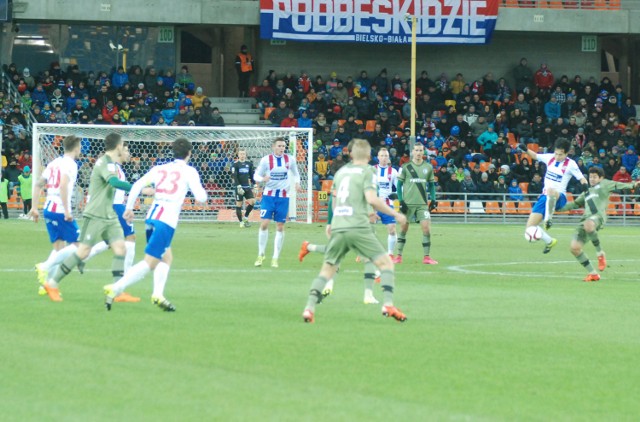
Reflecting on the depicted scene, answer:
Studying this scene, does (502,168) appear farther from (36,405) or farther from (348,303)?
(36,405)

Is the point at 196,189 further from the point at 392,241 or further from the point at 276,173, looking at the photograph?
the point at 392,241

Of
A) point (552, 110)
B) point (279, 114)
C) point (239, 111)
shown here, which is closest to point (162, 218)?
point (279, 114)

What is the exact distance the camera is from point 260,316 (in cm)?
1336

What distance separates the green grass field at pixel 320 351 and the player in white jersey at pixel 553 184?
2.65m

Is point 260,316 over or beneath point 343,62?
beneath

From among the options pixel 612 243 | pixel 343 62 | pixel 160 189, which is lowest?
pixel 612 243

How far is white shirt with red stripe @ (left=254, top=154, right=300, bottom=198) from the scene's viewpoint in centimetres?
2148

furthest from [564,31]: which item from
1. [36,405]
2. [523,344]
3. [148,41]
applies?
[36,405]

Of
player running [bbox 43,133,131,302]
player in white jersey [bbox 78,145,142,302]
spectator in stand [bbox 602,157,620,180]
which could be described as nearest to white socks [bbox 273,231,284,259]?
player in white jersey [bbox 78,145,142,302]

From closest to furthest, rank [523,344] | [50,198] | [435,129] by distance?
[523,344] → [50,198] → [435,129]

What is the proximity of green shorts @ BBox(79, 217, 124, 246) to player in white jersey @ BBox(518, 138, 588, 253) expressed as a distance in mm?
9291

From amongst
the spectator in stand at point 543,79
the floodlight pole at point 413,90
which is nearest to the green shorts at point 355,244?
the floodlight pole at point 413,90

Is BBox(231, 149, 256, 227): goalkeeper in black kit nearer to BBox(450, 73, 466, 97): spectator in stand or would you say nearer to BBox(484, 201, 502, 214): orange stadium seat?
BBox(484, 201, 502, 214): orange stadium seat

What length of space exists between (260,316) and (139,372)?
392 cm
